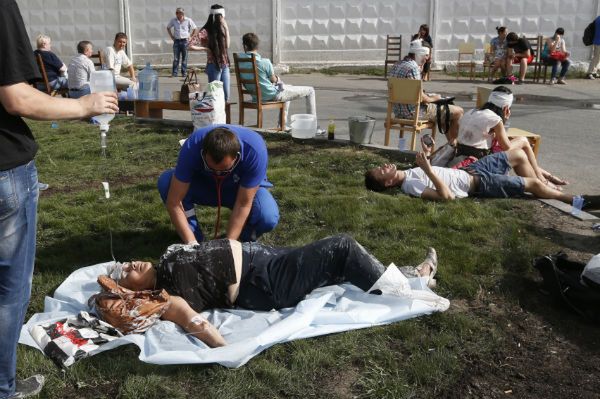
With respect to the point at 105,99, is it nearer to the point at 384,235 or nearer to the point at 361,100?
the point at 384,235

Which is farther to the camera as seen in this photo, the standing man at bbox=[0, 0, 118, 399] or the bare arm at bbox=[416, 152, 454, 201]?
the bare arm at bbox=[416, 152, 454, 201]

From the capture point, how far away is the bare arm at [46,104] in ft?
7.59

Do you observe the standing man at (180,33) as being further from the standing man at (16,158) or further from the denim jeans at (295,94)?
the standing man at (16,158)

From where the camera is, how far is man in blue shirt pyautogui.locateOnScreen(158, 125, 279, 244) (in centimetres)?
369

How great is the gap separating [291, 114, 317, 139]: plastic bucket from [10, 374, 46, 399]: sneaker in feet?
18.0

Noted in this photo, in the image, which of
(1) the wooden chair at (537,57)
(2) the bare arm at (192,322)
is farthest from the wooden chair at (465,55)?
(2) the bare arm at (192,322)

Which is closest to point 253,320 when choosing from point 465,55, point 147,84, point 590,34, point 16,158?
point 16,158

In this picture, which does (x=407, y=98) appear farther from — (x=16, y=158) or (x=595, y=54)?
(x=595, y=54)

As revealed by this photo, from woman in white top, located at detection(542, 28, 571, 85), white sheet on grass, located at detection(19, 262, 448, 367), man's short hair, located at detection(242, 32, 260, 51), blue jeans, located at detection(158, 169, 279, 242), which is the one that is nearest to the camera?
white sheet on grass, located at detection(19, 262, 448, 367)

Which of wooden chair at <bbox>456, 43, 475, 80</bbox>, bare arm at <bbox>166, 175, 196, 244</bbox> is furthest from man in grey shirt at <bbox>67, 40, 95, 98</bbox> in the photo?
wooden chair at <bbox>456, 43, 475, 80</bbox>

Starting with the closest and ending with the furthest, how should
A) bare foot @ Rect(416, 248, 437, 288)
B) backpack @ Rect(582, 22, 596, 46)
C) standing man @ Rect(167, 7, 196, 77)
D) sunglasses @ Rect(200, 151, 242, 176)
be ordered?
1. sunglasses @ Rect(200, 151, 242, 176)
2. bare foot @ Rect(416, 248, 437, 288)
3. backpack @ Rect(582, 22, 596, 46)
4. standing man @ Rect(167, 7, 196, 77)

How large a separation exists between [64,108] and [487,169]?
4.22 metres

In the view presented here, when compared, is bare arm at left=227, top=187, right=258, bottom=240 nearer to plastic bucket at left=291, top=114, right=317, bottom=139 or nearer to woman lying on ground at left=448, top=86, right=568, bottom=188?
woman lying on ground at left=448, top=86, right=568, bottom=188

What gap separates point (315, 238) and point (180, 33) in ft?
44.9
